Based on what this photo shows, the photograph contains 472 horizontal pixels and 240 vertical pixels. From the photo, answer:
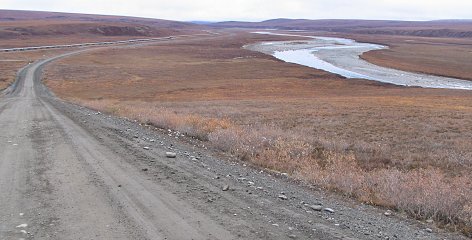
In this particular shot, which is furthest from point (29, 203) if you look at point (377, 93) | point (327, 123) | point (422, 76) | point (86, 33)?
point (86, 33)

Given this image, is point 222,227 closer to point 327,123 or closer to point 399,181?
point 399,181

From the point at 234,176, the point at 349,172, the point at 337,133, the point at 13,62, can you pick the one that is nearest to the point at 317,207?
the point at 234,176

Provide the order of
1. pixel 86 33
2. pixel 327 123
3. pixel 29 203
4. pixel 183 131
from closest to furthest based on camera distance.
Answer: pixel 29 203
pixel 183 131
pixel 327 123
pixel 86 33

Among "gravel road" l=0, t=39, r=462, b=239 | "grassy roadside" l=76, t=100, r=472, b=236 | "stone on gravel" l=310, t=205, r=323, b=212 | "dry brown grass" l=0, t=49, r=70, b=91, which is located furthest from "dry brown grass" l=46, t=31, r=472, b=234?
"dry brown grass" l=0, t=49, r=70, b=91

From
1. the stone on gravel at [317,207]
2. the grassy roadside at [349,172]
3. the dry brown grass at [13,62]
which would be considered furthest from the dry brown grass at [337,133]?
the dry brown grass at [13,62]

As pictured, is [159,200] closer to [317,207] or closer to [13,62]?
[317,207]

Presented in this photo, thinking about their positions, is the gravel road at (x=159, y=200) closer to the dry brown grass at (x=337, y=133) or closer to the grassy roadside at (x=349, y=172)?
the grassy roadside at (x=349, y=172)

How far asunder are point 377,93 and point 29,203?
42654 mm

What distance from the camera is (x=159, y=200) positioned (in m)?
7.74

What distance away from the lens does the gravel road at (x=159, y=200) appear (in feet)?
21.3

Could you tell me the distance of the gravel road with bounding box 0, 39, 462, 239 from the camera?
256 inches

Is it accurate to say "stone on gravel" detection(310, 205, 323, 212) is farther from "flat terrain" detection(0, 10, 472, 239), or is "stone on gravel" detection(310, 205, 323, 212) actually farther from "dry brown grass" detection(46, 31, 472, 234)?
"dry brown grass" detection(46, 31, 472, 234)

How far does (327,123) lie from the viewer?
21.5m

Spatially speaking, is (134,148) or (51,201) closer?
(51,201)
